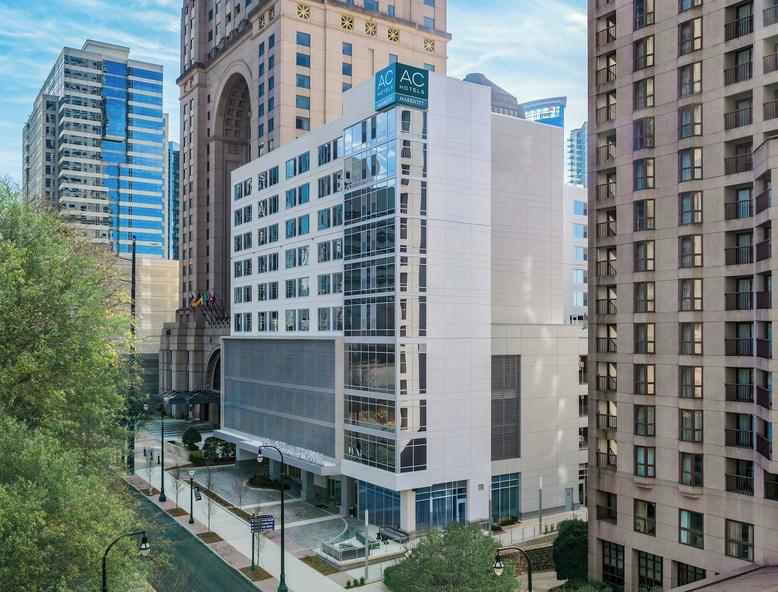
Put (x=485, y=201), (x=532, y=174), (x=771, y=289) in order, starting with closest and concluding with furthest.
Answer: (x=771, y=289) < (x=485, y=201) < (x=532, y=174)

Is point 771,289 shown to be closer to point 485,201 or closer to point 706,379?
point 706,379

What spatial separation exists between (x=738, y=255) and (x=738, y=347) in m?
4.71

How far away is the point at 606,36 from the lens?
42.2m

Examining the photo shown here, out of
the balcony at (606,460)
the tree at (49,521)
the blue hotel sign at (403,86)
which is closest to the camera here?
the tree at (49,521)

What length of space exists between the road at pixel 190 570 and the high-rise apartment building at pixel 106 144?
120059 mm

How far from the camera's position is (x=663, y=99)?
3828cm

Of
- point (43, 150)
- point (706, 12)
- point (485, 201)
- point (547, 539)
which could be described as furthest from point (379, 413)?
point (43, 150)

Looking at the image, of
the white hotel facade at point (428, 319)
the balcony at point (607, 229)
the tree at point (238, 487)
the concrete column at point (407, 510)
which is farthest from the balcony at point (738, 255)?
the tree at point (238, 487)

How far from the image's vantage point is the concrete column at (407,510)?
48156mm

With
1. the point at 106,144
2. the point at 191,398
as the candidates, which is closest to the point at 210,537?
the point at 191,398

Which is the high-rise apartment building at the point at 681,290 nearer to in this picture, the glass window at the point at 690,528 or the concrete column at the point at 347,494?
the glass window at the point at 690,528

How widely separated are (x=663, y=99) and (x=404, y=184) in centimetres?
1822

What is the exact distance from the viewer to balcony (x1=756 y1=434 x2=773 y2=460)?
31141 millimetres

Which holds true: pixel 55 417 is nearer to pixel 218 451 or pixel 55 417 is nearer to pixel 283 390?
pixel 283 390
